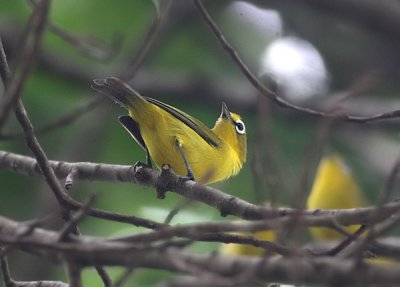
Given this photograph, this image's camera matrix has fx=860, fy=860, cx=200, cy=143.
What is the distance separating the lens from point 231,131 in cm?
411

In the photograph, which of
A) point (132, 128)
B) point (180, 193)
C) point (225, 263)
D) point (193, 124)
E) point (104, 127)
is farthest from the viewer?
point (104, 127)

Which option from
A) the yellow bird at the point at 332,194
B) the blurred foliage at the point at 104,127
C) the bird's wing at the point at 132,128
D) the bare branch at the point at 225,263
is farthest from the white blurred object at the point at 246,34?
the bare branch at the point at 225,263

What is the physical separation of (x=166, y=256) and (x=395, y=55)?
5.25 meters

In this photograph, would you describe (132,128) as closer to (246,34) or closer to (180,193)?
(180,193)

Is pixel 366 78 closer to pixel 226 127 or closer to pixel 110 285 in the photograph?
pixel 110 285

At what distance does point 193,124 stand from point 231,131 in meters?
0.56

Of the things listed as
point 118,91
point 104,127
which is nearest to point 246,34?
point 104,127

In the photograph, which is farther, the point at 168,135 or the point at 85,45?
the point at 85,45

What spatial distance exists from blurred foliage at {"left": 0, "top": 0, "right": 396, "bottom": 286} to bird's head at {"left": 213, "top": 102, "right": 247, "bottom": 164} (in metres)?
1.40

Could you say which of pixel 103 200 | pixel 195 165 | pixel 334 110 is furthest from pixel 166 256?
pixel 103 200

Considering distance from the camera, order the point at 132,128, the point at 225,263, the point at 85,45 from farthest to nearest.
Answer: the point at 85,45, the point at 132,128, the point at 225,263

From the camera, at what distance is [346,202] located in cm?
435

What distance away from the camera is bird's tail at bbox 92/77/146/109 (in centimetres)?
293

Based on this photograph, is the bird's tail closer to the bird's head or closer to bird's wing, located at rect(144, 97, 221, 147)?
bird's wing, located at rect(144, 97, 221, 147)
